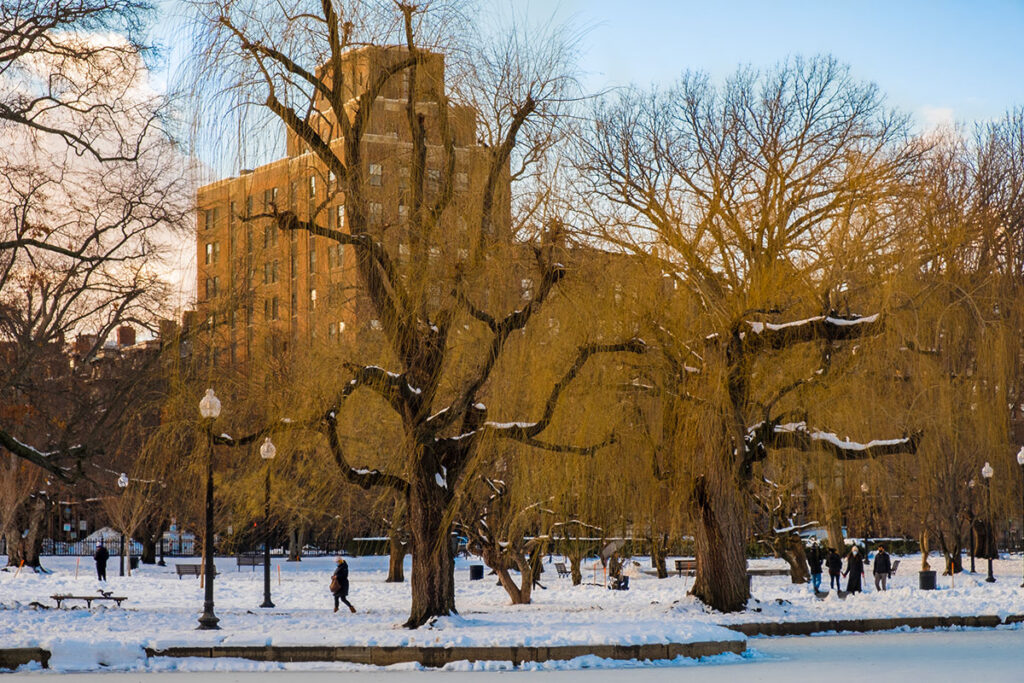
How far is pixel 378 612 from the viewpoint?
24.9 metres

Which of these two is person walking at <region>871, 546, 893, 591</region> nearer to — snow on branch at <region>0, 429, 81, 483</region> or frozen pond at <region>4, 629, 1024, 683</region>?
frozen pond at <region>4, 629, 1024, 683</region>

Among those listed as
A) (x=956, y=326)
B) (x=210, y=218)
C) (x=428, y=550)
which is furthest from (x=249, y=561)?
(x=956, y=326)

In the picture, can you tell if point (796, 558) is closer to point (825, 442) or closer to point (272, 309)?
point (825, 442)

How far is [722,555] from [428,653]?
8.59 m

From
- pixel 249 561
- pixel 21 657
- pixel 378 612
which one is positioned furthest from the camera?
pixel 249 561

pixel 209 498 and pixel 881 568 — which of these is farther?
pixel 881 568

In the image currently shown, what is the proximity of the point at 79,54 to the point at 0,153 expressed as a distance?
10.7 feet

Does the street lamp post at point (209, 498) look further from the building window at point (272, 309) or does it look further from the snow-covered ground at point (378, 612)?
the building window at point (272, 309)

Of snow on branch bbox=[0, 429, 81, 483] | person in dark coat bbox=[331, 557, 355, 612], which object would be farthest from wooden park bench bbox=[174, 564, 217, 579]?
snow on branch bbox=[0, 429, 81, 483]

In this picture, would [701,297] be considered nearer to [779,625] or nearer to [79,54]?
[779,625]

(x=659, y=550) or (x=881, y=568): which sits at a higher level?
(x=659, y=550)

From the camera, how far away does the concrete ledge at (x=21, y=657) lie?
47.0 ft

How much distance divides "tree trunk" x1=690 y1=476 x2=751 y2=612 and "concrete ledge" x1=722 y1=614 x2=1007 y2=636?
6.69ft

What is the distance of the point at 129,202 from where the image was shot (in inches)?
770
